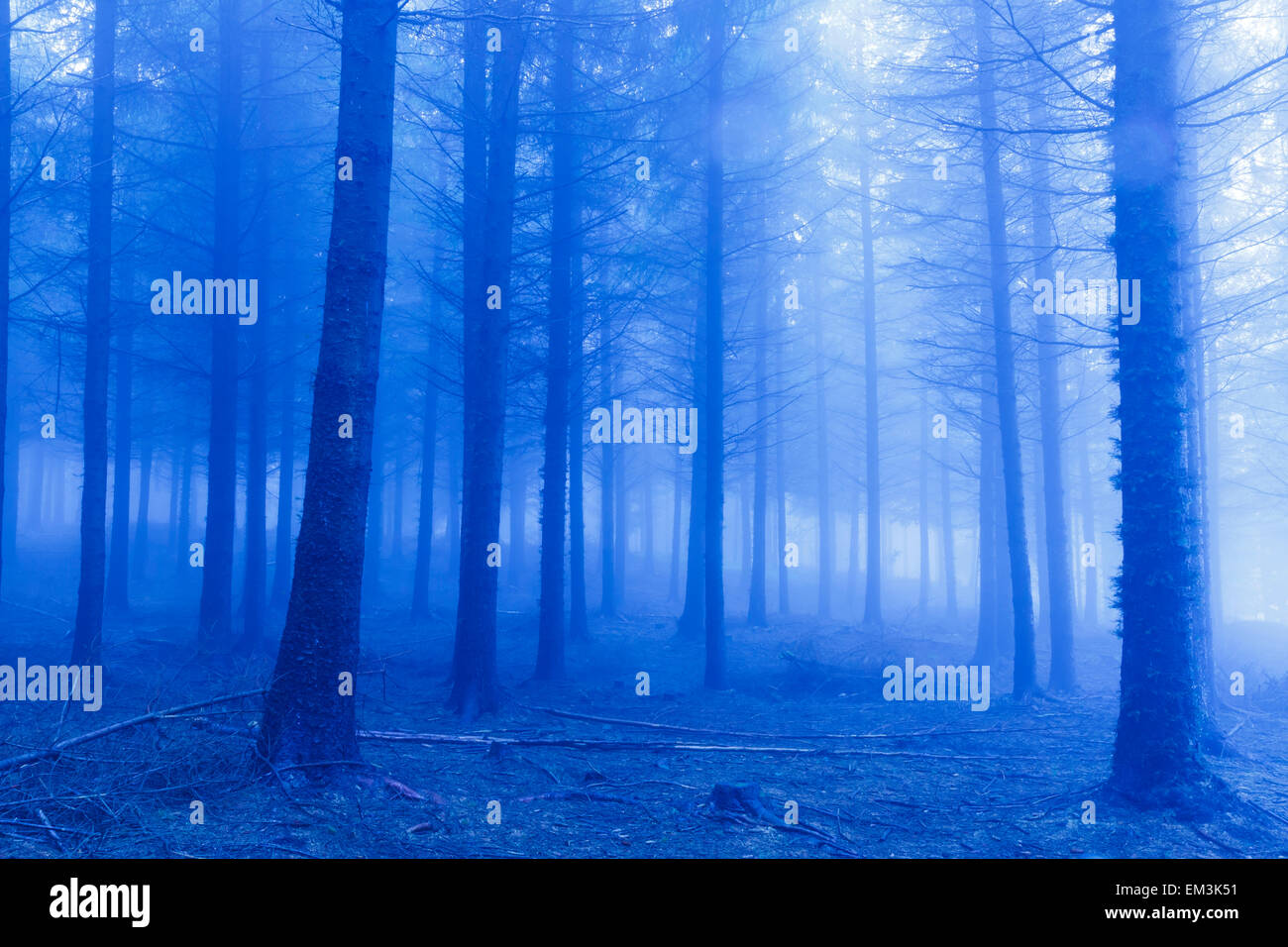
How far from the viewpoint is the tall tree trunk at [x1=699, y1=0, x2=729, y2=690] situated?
41.5ft

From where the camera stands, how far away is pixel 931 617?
25406 millimetres

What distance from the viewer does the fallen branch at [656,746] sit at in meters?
8.35

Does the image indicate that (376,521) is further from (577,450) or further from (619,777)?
(619,777)

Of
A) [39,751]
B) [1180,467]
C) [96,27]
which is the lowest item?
[39,751]

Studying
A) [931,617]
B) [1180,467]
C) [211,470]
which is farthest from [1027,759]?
[931,617]

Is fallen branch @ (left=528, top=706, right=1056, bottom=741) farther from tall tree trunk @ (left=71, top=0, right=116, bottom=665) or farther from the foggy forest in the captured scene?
tall tree trunk @ (left=71, top=0, right=116, bottom=665)

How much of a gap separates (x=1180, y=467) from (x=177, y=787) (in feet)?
25.0

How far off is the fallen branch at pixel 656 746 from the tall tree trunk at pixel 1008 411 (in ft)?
12.5

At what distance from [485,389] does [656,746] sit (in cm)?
458

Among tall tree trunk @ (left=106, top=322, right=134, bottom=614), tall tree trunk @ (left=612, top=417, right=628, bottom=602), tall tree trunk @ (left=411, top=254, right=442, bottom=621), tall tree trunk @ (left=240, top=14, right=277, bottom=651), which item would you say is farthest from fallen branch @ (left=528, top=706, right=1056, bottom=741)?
tall tree trunk @ (left=106, top=322, right=134, bottom=614)

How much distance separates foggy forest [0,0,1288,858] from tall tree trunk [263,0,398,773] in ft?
0.11

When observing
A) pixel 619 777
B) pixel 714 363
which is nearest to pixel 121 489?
pixel 714 363

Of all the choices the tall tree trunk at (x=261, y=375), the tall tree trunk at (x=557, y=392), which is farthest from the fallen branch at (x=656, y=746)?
the tall tree trunk at (x=261, y=375)
